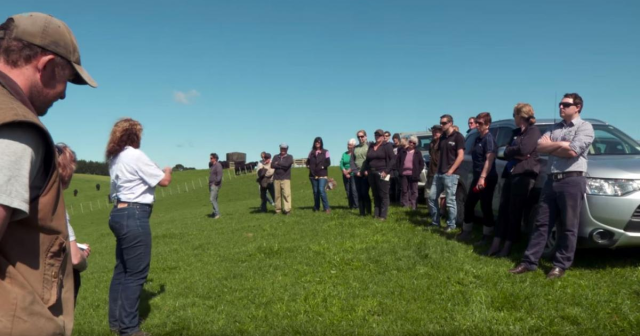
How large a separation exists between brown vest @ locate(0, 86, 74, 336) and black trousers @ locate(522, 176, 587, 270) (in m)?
5.53

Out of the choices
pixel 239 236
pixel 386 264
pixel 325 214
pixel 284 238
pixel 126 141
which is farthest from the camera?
pixel 325 214

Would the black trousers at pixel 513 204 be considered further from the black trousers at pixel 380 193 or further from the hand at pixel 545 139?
the black trousers at pixel 380 193

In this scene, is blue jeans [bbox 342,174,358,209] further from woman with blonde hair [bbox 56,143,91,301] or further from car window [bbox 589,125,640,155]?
woman with blonde hair [bbox 56,143,91,301]

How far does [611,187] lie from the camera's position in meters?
5.87

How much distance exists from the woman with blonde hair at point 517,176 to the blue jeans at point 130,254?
187 inches

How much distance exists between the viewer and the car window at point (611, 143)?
702cm

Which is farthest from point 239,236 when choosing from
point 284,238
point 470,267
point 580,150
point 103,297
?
point 580,150

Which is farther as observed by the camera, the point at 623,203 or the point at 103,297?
the point at 103,297

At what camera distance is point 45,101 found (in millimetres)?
1814

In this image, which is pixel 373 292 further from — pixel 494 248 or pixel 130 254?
pixel 130 254

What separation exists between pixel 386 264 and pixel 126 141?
3925 mm

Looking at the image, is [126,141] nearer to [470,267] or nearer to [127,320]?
[127,320]

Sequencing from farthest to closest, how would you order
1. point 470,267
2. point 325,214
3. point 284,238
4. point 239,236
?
point 325,214 → point 239,236 → point 284,238 → point 470,267

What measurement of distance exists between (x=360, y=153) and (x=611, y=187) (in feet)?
25.8
